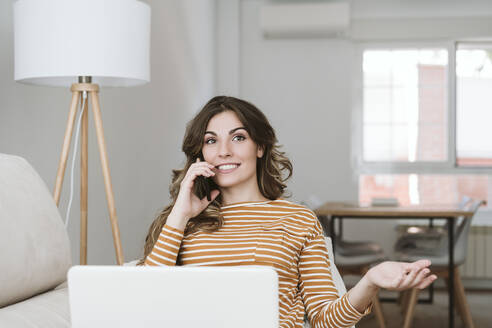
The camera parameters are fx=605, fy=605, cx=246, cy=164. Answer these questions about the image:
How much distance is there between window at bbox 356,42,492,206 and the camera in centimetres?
545

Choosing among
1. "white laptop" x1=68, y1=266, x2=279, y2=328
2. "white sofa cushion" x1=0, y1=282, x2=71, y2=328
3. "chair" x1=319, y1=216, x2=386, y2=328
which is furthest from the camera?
"chair" x1=319, y1=216, x2=386, y2=328

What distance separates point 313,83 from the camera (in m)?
5.52

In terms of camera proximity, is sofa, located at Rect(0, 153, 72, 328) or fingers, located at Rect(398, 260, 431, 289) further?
sofa, located at Rect(0, 153, 72, 328)

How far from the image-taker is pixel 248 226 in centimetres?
146

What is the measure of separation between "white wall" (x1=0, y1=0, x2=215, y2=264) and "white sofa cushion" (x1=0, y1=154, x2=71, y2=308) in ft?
2.05

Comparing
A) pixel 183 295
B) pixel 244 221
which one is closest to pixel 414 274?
pixel 183 295

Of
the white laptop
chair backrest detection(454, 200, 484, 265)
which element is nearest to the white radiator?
chair backrest detection(454, 200, 484, 265)

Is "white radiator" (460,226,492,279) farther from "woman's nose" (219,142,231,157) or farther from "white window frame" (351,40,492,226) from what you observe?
"woman's nose" (219,142,231,157)

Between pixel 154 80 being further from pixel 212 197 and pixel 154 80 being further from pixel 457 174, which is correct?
pixel 457 174

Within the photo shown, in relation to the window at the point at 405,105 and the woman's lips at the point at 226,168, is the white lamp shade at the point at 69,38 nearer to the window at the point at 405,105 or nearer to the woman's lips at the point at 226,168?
the woman's lips at the point at 226,168

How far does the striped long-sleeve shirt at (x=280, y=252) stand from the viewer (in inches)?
53.6

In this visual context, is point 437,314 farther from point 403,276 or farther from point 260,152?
point 403,276

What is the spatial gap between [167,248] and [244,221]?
212 mm

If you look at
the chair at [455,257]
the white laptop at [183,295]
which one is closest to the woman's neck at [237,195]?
the white laptop at [183,295]
